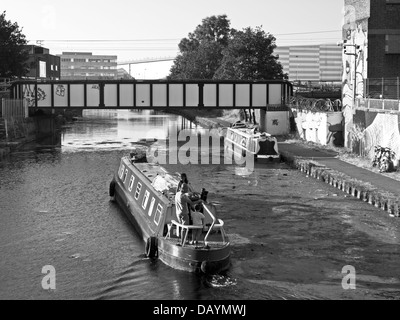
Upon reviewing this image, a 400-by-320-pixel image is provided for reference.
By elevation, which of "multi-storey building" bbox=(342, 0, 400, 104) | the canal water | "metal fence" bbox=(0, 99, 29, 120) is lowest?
the canal water

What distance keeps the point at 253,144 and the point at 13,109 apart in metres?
32.0

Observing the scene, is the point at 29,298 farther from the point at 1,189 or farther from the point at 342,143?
the point at 342,143

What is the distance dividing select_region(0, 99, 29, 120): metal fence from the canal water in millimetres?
23776

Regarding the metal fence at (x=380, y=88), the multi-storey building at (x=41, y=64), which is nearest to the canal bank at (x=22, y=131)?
the metal fence at (x=380, y=88)

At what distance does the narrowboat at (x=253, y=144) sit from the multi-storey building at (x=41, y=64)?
8854 cm

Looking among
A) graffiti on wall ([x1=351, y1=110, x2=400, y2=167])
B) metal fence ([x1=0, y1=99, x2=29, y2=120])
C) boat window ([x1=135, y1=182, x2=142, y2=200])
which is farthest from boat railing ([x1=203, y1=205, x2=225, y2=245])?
metal fence ([x1=0, y1=99, x2=29, y2=120])

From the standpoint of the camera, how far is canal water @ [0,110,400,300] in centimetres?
2173

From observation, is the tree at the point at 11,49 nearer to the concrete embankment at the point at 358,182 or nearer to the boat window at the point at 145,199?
the concrete embankment at the point at 358,182

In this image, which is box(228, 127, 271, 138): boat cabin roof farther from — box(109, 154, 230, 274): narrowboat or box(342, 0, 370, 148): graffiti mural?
box(109, 154, 230, 274): narrowboat

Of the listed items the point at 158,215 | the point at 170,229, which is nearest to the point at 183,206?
the point at 170,229

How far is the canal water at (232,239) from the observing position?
21.7 metres
